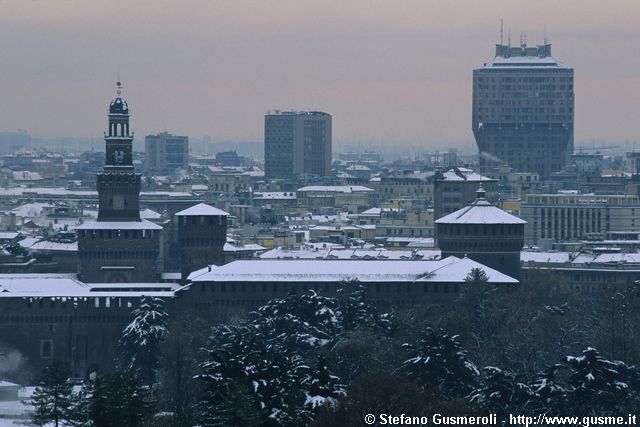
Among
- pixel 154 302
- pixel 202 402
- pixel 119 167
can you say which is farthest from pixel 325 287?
pixel 202 402

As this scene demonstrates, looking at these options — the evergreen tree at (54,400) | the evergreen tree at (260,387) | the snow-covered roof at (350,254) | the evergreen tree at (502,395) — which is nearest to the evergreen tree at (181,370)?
the evergreen tree at (260,387)

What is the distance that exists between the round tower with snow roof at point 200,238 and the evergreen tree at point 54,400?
3921 centimetres

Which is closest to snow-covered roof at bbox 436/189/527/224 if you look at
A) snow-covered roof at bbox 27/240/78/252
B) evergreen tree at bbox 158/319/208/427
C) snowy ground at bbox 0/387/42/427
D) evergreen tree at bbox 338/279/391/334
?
evergreen tree at bbox 338/279/391/334

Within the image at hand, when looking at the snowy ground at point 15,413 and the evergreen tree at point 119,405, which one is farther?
the snowy ground at point 15,413

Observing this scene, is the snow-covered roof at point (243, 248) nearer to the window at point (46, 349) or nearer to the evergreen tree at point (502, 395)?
the window at point (46, 349)

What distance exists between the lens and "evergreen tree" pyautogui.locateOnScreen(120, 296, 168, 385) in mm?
128500

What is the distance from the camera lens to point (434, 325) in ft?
393

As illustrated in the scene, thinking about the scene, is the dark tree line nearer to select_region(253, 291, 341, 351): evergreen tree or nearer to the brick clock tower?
select_region(253, 291, 341, 351): evergreen tree

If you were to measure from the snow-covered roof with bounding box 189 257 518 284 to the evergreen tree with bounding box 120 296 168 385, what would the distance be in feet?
18.0

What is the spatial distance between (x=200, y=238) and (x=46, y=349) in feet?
41.0

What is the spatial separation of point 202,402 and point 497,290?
36912 mm

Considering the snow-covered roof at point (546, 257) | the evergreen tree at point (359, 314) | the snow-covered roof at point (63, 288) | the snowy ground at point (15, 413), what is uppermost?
the evergreen tree at point (359, 314)

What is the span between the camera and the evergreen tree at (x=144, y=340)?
128500 mm

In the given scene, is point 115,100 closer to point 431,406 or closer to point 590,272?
point 590,272
